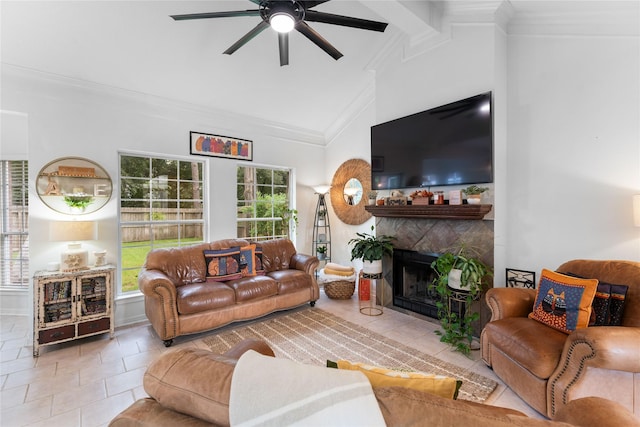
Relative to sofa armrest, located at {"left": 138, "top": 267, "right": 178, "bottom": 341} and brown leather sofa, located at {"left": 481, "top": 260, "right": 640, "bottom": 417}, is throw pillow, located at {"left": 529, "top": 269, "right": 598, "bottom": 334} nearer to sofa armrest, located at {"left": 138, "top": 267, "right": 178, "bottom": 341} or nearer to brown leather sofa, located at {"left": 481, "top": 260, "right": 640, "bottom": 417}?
brown leather sofa, located at {"left": 481, "top": 260, "right": 640, "bottom": 417}

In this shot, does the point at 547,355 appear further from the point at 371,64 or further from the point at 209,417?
the point at 371,64

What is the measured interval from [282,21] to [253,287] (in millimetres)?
2665

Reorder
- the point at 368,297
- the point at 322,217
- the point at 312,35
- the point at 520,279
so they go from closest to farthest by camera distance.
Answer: the point at 312,35 < the point at 520,279 < the point at 368,297 < the point at 322,217

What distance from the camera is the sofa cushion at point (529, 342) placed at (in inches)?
72.5

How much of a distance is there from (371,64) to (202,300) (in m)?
3.77

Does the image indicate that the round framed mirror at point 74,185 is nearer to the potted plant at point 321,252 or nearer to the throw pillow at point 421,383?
the potted plant at point 321,252

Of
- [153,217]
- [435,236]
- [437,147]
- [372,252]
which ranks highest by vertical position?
[437,147]

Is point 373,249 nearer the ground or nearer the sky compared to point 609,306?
nearer the sky

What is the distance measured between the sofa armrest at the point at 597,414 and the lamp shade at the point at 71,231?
3.87 m

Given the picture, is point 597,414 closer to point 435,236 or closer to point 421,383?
point 421,383

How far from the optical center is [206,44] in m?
3.19

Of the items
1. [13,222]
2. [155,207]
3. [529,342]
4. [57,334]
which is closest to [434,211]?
[529,342]

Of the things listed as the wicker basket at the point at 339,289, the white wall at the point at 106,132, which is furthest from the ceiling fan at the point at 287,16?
the wicker basket at the point at 339,289

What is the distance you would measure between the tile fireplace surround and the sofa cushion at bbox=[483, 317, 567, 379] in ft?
2.70
